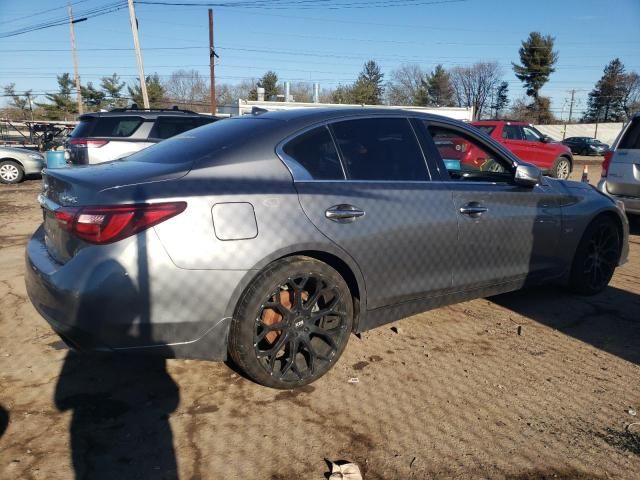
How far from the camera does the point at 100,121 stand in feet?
29.4

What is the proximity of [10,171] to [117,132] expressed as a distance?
23.3 feet

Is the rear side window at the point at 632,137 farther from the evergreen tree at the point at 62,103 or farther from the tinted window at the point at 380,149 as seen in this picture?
the evergreen tree at the point at 62,103

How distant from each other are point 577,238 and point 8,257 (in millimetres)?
5895

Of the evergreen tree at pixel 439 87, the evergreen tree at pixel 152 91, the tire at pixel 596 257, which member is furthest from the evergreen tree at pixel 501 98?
the tire at pixel 596 257

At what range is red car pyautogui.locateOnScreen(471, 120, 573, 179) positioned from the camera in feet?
45.3

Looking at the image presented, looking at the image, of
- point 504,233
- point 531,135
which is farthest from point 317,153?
point 531,135

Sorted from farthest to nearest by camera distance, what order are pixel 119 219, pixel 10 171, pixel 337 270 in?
1. pixel 10 171
2. pixel 337 270
3. pixel 119 219

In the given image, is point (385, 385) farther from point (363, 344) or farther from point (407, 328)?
point (407, 328)

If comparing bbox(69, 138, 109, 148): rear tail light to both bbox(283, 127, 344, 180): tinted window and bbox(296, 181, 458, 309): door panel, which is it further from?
bbox(296, 181, 458, 309): door panel

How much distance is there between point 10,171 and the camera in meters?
14.0

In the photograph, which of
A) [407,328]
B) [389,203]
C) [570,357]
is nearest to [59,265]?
[389,203]

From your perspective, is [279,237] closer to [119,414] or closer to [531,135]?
[119,414]

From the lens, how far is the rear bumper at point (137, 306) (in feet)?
7.76

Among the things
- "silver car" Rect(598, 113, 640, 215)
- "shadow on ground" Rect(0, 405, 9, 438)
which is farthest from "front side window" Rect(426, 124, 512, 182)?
"silver car" Rect(598, 113, 640, 215)
